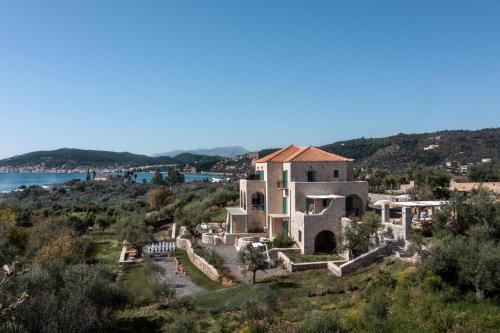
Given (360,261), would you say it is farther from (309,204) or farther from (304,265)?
(309,204)

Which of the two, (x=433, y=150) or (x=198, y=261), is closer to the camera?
(x=198, y=261)

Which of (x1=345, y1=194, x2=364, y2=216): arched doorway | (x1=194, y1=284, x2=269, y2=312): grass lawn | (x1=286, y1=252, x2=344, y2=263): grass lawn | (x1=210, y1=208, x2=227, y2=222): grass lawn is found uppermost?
(x1=345, y1=194, x2=364, y2=216): arched doorway

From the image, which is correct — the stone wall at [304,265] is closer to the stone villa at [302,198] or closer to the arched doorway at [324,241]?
the stone villa at [302,198]

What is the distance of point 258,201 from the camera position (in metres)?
34.3

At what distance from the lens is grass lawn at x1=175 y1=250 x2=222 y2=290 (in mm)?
23009

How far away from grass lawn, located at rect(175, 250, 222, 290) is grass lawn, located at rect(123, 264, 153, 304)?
9.32ft

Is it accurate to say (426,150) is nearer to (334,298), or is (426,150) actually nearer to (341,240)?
(341,240)

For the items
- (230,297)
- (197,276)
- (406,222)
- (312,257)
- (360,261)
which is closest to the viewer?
(230,297)

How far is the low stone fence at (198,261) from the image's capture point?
24.3 metres

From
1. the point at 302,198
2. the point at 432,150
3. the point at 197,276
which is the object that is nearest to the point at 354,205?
the point at 302,198

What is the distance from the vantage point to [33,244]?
96.1 ft

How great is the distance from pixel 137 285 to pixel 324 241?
1231 centimetres

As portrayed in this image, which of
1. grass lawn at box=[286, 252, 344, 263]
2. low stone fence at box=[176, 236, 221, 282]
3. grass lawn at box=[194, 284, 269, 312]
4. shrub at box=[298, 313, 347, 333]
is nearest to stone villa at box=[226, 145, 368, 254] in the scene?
grass lawn at box=[286, 252, 344, 263]

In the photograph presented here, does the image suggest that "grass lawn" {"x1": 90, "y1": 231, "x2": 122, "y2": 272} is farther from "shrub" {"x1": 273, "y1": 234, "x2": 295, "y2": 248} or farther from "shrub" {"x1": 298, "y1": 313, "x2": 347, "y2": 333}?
"shrub" {"x1": 298, "y1": 313, "x2": 347, "y2": 333}
